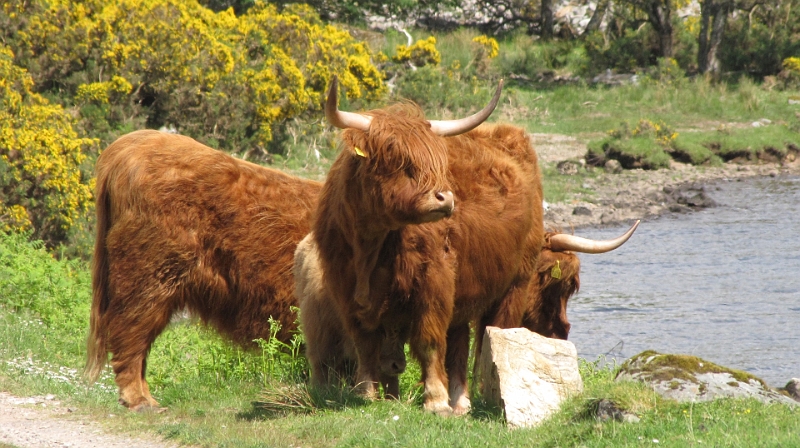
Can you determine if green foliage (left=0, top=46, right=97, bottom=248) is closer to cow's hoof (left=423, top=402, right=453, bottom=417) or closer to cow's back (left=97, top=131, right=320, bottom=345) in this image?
cow's back (left=97, top=131, right=320, bottom=345)

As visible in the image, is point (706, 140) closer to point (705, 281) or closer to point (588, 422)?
point (705, 281)

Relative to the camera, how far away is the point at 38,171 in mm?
11641

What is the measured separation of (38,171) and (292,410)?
695 cm

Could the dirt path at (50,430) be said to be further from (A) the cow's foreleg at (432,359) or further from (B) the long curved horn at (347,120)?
(B) the long curved horn at (347,120)

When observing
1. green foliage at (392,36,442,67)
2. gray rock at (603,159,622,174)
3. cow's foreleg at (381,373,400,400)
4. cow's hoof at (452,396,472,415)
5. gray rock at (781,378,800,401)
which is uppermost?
green foliage at (392,36,442,67)

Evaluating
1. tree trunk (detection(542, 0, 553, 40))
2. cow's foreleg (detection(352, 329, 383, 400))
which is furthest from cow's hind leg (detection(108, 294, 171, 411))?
tree trunk (detection(542, 0, 553, 40))

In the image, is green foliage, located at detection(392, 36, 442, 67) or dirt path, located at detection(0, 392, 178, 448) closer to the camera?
dirt path, located at detection(0, 392, 178, 448)

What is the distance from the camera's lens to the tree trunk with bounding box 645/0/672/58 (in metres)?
32.2

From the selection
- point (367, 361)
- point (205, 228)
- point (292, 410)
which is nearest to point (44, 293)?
point (205, 228)

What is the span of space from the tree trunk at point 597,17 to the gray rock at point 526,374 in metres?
30.1

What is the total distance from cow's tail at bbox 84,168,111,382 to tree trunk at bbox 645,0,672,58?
1120 inches

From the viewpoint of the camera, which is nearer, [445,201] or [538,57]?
[445,201]

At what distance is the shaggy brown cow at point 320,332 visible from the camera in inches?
239

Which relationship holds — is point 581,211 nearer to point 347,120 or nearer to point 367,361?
point 367,361
